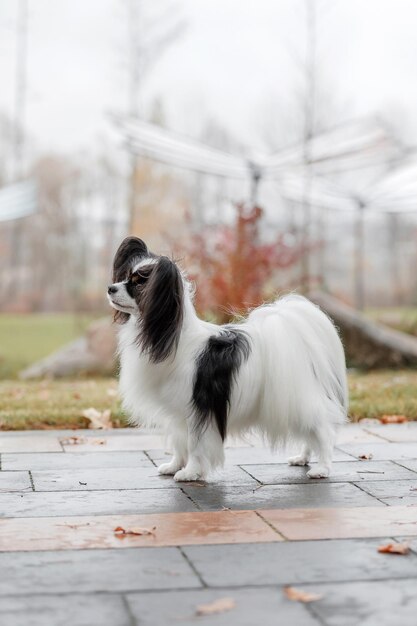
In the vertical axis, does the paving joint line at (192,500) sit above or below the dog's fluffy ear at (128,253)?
below

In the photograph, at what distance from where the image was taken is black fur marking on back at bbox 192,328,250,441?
14.6 ft

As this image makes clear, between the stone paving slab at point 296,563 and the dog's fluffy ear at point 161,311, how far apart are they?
4.27ft

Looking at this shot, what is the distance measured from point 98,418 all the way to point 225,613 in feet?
12.9

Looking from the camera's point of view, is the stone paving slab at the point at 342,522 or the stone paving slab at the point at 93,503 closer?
the stone paving slab at the point at 342,522

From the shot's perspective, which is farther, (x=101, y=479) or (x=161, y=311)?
(x=101, y=479)

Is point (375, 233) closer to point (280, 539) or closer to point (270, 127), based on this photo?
point (270, 127)

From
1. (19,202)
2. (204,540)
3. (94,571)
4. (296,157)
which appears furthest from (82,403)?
(296,157)

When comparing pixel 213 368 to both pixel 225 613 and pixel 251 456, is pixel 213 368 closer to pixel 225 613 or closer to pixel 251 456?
pixel 251 456

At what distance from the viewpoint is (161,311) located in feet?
14.3

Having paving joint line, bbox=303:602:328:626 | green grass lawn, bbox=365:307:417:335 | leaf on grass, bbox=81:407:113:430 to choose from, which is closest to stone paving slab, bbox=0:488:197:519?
paving joint line, bbox=303:602:328:626

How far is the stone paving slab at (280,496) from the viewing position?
4.06 metres

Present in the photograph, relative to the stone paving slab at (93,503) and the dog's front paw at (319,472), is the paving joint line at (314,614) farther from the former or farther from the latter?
the dog's front paw at (319,472)

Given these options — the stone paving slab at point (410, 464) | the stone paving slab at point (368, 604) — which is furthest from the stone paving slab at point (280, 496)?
the stone paving slab at point (368, 604)

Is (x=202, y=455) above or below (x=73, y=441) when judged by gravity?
above
